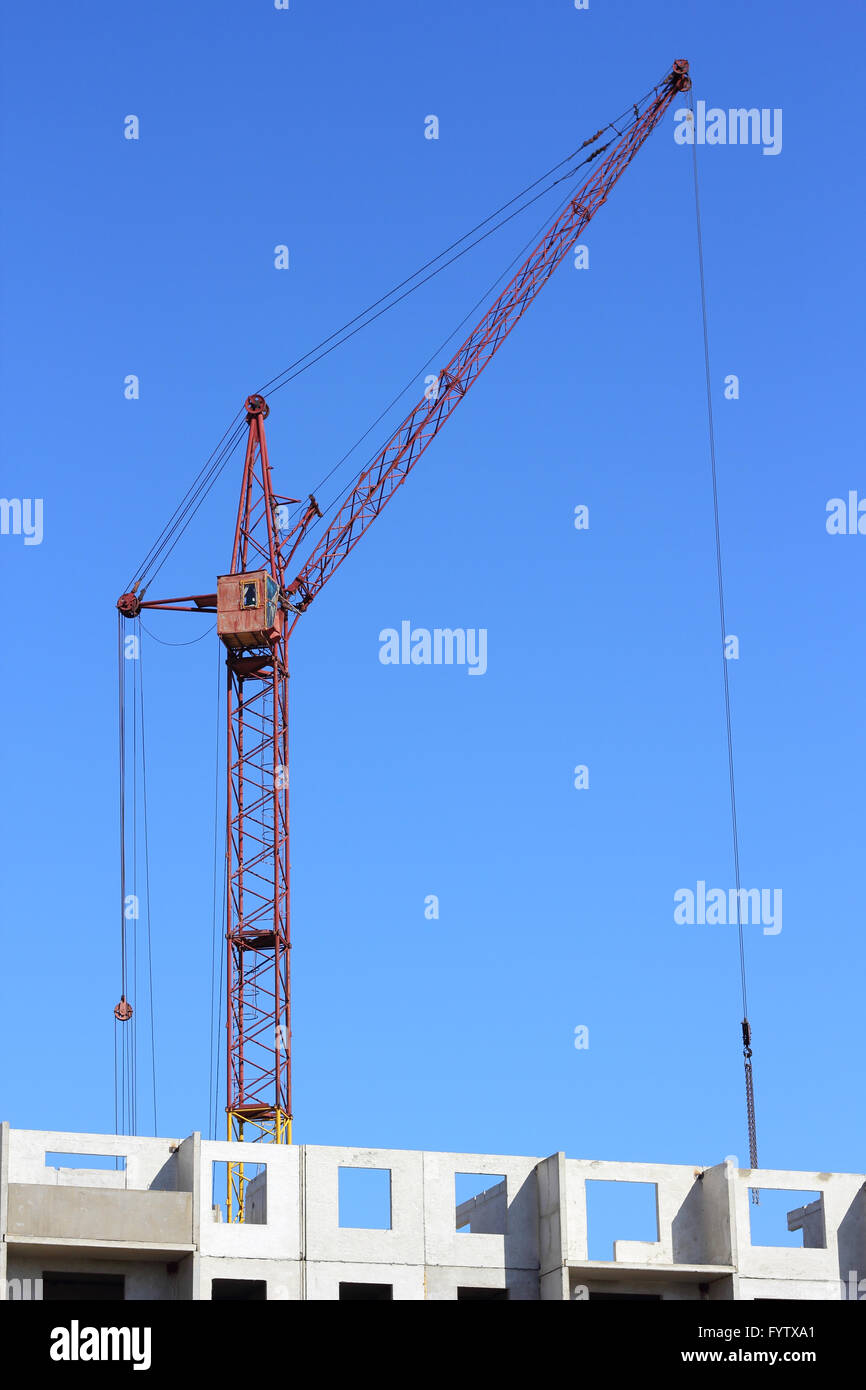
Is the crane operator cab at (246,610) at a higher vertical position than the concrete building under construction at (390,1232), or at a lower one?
higher

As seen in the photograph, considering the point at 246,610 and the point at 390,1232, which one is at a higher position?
the point at 246,610

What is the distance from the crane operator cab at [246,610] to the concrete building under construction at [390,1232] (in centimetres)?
3949

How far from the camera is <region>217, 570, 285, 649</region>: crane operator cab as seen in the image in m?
100

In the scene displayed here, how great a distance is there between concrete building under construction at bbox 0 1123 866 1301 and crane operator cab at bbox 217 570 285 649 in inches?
1555

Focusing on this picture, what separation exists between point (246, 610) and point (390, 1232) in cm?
4333

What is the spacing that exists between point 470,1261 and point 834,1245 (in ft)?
33.6

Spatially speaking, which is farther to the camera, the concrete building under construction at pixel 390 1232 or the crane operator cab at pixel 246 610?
the crane operator cab at pixel 246 610

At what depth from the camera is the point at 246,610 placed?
100 meters

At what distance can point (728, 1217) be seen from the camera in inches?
2464

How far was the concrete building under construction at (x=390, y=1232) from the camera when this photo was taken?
59312 mm

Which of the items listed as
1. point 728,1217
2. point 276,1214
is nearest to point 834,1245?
point 728,1217

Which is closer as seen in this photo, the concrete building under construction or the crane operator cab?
the concrete building under construction
